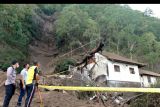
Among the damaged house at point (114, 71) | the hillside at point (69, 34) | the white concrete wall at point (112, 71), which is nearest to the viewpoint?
the damaged house at point (114, 71)

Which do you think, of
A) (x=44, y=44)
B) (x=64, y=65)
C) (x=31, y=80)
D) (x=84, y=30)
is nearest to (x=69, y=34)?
(x=84, y=30)

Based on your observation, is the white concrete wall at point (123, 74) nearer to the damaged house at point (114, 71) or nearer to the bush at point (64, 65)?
the damaged house at point (114, 71)

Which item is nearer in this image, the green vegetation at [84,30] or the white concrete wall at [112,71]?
the white concrete wall at [112,71]

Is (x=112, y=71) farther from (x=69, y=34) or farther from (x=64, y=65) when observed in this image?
(x=69, y=34)

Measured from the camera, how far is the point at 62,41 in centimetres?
5266

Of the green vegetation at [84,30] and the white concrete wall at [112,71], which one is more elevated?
the green vegetation at [84,30]

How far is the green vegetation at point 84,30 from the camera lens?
38844 mm

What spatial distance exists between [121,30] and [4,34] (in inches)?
1151

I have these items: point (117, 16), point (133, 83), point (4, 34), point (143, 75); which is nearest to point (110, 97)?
point (133, 83)

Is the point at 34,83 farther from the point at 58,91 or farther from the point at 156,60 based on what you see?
the point at 156,60

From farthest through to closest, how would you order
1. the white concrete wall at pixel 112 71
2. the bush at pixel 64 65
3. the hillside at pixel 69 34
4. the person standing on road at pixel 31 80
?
1. the hillside at pixel 69 34
2. the bush at pixel 64 65
3. the white concrete wall at pixel 112 71
4. the person standing on road at pixel 31 80

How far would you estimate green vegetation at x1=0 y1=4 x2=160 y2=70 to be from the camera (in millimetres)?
38844

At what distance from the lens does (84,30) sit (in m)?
51.5

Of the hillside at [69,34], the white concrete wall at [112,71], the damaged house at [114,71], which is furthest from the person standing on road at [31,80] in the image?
the hillside at [69,34]
